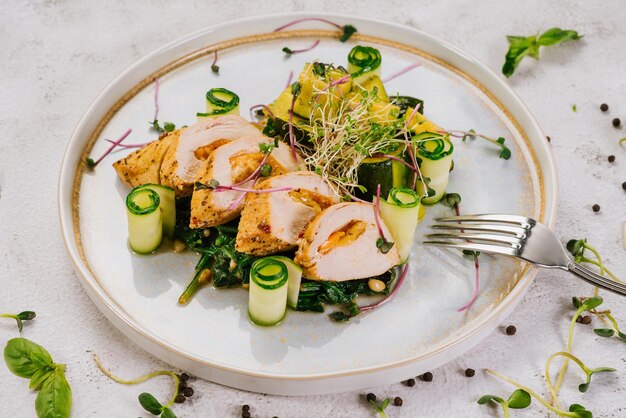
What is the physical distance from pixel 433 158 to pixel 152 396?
5.42ft

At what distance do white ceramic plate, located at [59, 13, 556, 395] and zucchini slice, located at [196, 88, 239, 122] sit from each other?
37 cm

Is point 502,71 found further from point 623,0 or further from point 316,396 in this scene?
point 316,396

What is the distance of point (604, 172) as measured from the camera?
449cm

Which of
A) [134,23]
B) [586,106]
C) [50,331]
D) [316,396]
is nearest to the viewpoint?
[316,396]

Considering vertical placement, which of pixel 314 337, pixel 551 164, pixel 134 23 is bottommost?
pixel 314 337

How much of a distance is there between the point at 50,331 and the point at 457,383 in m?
1.80

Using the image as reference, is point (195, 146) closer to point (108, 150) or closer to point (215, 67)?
point (108, 150)

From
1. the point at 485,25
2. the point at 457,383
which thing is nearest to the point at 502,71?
the point at 485,25

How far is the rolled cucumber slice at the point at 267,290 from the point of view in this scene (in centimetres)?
335

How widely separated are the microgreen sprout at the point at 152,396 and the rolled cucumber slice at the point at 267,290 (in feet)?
1.43

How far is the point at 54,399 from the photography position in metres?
3.36

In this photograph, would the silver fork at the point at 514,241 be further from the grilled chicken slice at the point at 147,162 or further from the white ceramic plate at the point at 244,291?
the grilled chicken slice at the point at 147,162

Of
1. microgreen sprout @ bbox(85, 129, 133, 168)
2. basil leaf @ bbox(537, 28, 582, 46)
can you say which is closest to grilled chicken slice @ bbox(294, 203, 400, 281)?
microgreen sprout @ bbox(85, 129, 133, 168)

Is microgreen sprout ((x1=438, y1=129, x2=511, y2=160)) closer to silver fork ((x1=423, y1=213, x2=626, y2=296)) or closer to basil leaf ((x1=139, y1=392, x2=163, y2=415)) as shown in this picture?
silver fork ((x1=423, y1=213, x2=626, y2=296))
